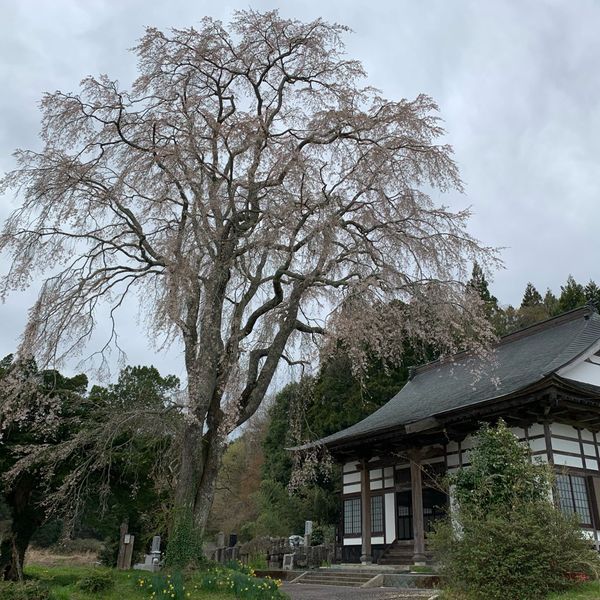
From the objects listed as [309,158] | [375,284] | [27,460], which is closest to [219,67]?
[309,158]

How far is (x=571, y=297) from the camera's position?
31969 millimetres

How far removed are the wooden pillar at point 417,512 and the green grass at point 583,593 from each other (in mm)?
6677

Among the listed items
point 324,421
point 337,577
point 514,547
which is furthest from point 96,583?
point 324,421

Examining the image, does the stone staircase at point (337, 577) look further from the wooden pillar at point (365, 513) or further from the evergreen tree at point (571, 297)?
the evergreen tree at point (571, 297)

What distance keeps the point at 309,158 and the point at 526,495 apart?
702 cm

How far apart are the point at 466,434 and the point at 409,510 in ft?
11.7

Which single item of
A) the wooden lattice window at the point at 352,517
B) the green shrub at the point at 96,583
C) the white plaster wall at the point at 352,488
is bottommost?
the green shrub at the point at 96,583

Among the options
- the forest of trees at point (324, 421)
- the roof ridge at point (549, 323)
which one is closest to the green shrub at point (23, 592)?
the roof ridge at point (549, 323)

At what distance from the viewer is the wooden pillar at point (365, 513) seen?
53.5 ft

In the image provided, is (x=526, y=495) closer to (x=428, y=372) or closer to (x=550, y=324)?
(x=550, y=324)

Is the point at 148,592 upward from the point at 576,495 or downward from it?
downward

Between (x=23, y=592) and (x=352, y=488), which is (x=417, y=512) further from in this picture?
(x=23, y=592)

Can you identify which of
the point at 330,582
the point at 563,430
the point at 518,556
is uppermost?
the point at 563,430

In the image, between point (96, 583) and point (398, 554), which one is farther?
point (398, 554)
